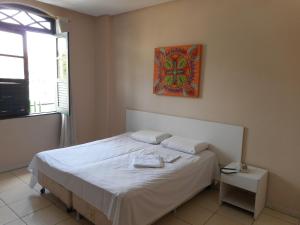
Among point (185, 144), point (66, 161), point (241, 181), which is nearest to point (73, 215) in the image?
point (66, 161)

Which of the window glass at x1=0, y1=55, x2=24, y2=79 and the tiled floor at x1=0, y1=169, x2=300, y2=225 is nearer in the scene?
the tiled floor at x1=0, y1=169, x2=300, y2=225

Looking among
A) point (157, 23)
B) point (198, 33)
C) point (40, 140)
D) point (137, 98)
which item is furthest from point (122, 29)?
point (40, 140)

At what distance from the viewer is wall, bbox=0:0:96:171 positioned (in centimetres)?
337

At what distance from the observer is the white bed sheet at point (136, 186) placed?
1832mm

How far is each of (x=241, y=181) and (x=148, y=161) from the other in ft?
3.36

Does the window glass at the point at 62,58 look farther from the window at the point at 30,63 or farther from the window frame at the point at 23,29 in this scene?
the window frame at the point at 23,29

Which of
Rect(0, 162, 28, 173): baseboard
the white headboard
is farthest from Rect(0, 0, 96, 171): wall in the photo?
the white headboard

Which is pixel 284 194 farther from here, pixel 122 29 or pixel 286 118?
pixel 122 29

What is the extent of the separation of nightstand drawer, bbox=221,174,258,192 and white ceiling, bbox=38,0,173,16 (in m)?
2.54

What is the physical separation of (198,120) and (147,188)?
4.65 ft

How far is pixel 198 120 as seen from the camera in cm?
308

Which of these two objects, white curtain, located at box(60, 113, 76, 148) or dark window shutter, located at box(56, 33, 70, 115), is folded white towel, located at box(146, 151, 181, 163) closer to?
white curtain, located at box(60, 113, 76, 148)

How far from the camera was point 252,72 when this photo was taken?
8.57ft

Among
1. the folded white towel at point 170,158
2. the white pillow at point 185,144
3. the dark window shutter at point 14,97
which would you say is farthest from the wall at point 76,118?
the folded white towel at point 170,158
